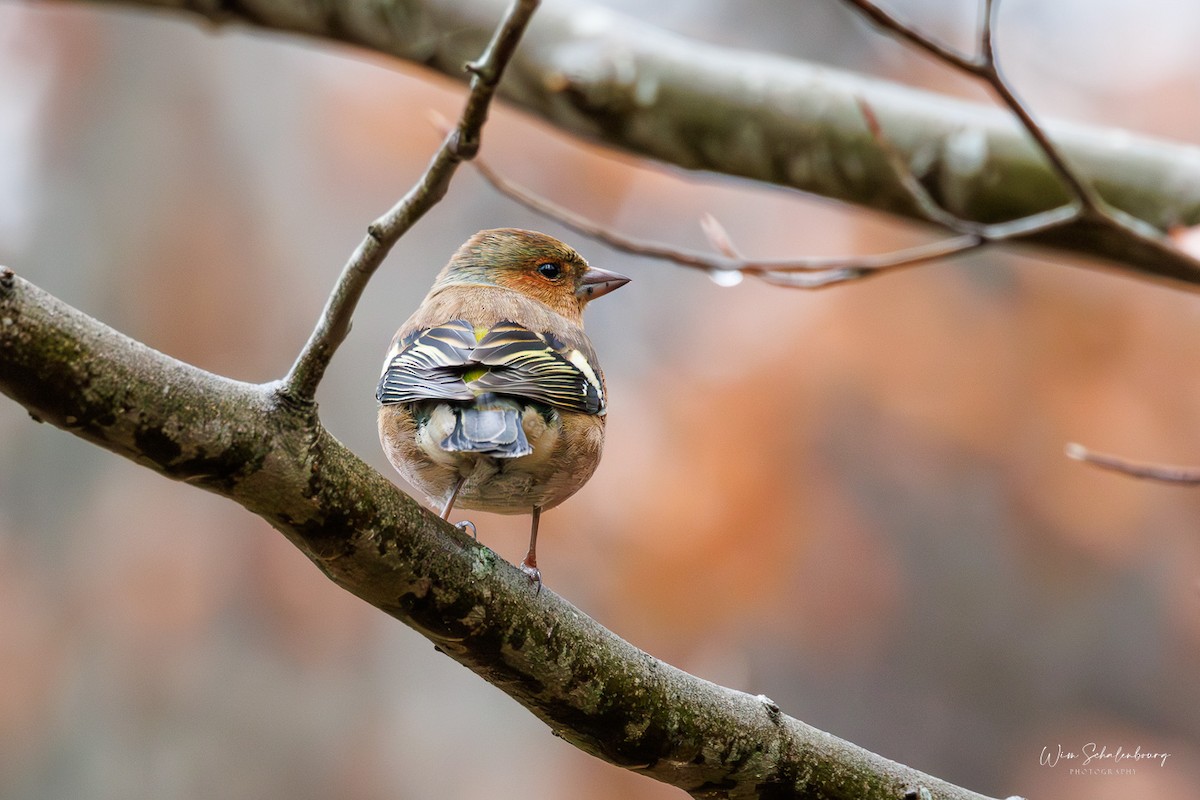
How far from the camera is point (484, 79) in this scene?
1754 mm

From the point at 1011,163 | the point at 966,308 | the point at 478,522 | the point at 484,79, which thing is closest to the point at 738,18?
the point at 966,308

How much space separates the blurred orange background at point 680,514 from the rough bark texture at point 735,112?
11.9 feet

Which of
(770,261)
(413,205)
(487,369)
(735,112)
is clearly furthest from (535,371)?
(735,112)

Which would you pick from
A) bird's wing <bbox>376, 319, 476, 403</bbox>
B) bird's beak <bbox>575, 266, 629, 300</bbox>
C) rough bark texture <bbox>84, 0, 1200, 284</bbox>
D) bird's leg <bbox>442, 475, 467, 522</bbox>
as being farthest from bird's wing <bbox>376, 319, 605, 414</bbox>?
rough bark texture <bbox>84, 0, 1200, 284</bbox>

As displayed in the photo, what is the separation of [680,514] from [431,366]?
4.93 m

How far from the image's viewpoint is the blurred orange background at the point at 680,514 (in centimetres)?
786

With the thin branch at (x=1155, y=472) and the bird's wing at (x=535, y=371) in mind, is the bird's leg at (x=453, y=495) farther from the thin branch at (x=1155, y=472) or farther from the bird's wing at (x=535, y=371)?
the thin branch at (x=1155, y=472)

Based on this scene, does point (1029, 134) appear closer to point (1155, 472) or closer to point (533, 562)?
point (1155, 472)

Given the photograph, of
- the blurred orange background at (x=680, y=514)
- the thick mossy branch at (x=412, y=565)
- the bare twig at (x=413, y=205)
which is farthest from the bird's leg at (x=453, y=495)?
the blurred orange background at (x=680, y=514)

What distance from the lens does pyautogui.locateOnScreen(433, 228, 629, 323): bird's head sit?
444cm

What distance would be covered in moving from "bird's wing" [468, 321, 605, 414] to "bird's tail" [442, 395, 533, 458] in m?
0.05

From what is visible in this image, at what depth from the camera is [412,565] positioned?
2.25 meters

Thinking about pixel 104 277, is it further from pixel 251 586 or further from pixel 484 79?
pixel 484 79

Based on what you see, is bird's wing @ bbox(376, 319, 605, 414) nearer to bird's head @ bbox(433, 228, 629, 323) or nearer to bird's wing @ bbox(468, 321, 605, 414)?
bird's wing @ bbox(468, 321, 605, 414)
